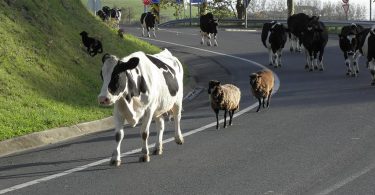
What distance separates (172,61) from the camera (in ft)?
37.8

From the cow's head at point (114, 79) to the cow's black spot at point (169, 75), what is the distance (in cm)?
126

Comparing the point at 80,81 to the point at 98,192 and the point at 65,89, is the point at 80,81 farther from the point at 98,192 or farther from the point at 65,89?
the point at 98,192

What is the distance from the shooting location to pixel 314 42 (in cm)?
2455

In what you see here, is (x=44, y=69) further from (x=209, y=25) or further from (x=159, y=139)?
(x=209, y=25)

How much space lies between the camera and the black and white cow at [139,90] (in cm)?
941

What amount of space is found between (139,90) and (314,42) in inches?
617

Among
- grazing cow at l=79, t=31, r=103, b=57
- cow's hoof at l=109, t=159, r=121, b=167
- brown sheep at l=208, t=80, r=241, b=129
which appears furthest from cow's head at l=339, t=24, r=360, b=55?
cow's hoof at l=109, t=159, r=121, b=167

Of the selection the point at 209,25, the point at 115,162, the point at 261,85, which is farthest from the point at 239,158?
the point at 209,25

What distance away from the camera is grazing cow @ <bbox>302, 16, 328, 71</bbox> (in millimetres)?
24597

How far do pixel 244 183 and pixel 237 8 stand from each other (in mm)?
62202

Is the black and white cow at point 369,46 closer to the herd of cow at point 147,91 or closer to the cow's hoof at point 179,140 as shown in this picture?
the herd of cow at point 147,91

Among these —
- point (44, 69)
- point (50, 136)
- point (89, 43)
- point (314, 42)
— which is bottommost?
point (50, 136)

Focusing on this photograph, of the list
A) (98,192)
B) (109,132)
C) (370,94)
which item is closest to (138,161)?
(98,192)

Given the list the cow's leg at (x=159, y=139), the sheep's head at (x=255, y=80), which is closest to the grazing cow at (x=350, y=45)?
the sheep's head at (x=255, y=80)
